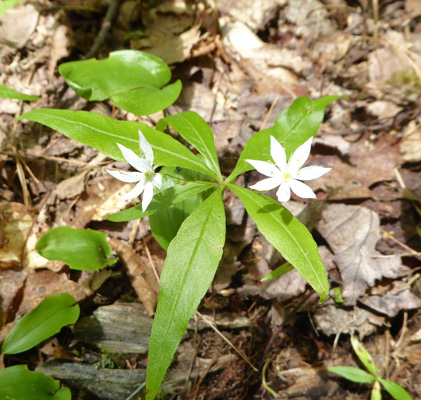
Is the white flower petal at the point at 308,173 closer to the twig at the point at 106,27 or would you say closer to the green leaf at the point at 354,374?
the green leaf at the point at 354,374

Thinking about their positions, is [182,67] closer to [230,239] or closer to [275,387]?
[230,239]

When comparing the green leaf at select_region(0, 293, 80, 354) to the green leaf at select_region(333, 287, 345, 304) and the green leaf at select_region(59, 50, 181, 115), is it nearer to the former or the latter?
the green leaf at select_region(59, 50, 181, 115)

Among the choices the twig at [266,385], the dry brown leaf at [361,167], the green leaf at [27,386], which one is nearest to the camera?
the green leaf at [27,386]

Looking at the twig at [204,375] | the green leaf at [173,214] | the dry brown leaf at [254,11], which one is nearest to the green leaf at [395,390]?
the twig at [204,375]

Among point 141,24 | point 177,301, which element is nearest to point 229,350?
point 177,301

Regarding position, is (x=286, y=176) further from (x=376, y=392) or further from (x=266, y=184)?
(x=376, y=392)
